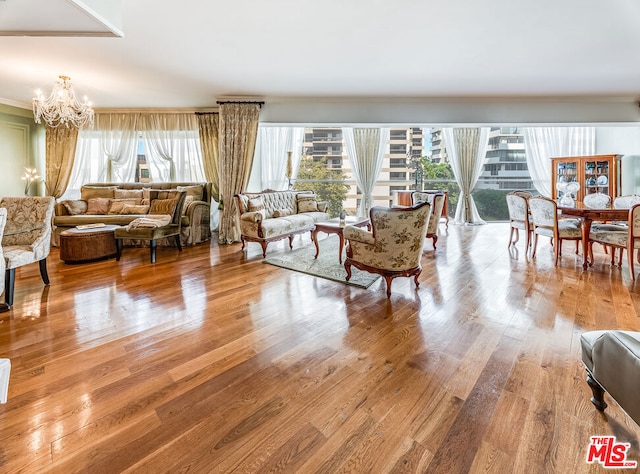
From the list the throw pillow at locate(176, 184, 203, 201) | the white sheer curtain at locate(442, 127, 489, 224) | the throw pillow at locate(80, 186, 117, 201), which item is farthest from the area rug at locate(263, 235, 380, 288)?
the white sheer curtain at locate(442, 127, 489, 224)

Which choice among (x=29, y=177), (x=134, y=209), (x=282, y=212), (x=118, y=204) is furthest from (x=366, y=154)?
(x=29, y=177)

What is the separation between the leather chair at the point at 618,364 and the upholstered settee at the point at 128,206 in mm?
5280

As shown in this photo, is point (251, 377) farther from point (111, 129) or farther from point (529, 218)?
point (111, 129)

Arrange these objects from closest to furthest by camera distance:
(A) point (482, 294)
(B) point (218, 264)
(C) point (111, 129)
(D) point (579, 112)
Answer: (A) point (482, 294) → (B) point (218, 264) → (D) point (579, 112) → (C) point (111, 129)

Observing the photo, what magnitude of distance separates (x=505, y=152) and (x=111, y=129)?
29.2 ft

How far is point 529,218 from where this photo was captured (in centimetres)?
480

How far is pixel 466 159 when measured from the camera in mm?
7266

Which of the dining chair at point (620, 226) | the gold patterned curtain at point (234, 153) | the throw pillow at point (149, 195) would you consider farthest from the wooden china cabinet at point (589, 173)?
the throw pillow at point (149, 195)

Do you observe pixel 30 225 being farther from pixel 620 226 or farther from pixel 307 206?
pixel 620 226

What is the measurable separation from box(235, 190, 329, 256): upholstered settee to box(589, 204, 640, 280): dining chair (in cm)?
382

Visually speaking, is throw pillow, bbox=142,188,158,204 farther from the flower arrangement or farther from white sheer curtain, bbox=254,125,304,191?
the flower arrangement

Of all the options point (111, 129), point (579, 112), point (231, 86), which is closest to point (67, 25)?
point (231, 86)

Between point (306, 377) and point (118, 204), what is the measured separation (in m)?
5.38

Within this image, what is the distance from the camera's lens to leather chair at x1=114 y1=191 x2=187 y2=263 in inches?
171
